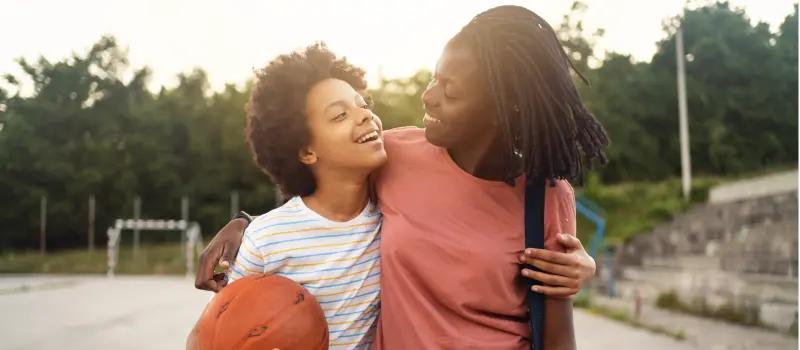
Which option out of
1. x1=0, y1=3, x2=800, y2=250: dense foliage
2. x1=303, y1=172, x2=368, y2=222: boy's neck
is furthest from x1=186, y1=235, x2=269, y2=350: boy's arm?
x1=0, y1=3, x2=800, y2=250: dense foliage

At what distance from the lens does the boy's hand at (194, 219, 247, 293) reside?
2068 millimetres

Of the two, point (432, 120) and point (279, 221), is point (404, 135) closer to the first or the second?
point (432, 120)

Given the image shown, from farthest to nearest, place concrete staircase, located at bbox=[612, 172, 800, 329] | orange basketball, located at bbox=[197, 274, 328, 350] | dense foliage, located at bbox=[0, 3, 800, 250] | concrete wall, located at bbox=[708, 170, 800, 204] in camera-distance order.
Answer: dense foliage, located at bbox=[0, 3, 800, 250]
concrete wall, located at bbox=[708, 170, 800, 204]
concrete staircase, located at bbox=[612, 172, 800, 329]
orange basketball, located at bbox=[197, 274, 328, 350]

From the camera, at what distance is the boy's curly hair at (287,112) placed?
203 centimetres

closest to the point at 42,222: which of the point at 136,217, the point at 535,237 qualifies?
the point at 136,217

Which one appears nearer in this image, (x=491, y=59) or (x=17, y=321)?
(x=491, y=59)

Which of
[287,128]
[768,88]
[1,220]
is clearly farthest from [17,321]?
[1,220]

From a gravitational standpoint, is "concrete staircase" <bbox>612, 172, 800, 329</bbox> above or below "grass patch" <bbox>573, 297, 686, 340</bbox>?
above

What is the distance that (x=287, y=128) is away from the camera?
2.03m

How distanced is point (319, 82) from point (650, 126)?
24866 millimetres

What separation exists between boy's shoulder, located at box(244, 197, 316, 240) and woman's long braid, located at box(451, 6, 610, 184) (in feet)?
1.67

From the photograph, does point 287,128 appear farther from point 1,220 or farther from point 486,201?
point 1,220

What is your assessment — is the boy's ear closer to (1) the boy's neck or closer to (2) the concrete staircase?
(1) the boy's neck

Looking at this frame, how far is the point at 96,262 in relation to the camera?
1036 inches
